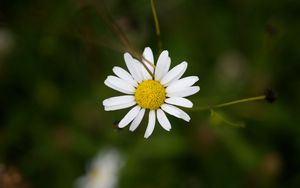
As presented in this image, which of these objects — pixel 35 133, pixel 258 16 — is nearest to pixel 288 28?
pixel 258 16

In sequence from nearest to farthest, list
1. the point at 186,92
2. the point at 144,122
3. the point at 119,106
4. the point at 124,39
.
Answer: the point at 186,92
the point at 119,106
the point at 124,39
the point at 144,122

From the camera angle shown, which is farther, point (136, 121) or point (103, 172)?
point (103, 172)

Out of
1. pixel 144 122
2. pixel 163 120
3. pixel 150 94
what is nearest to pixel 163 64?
pixel 150 94

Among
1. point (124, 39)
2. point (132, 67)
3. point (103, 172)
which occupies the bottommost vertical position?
point (132, 67)

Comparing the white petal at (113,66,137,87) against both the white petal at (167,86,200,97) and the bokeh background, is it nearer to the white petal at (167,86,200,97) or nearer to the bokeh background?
the white petal at (167,86,200,97)

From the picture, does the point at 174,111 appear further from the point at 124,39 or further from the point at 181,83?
the point at 124,39

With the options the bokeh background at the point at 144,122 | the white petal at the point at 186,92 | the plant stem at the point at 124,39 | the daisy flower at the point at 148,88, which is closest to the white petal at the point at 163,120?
the daisy flower at the point at 148,88

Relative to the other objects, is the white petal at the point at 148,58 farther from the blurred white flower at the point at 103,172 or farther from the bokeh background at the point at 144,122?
the blurred white flower at the point at 103,172
